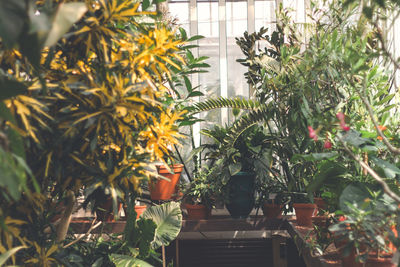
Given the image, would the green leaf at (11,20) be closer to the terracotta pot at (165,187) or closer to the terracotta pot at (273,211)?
the terracotta pot at (165,187)

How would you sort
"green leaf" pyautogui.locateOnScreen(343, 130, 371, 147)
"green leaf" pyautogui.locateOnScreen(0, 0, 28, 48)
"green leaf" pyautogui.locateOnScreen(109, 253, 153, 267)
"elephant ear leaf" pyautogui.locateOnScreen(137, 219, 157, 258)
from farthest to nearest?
1. "elephant ear leaf" pyautogui.locateOnScreen(137, 219, 157, 258)
2. "green leaf" pyautogui.locateOnScreen(109, 253, 153, 267)
3. "green leaf" pyautogui.locateOnScreen(343, 130, 371, 147)
4. "green leaf" pyautogui.locateOnScreen(0, 0, 28, 48)

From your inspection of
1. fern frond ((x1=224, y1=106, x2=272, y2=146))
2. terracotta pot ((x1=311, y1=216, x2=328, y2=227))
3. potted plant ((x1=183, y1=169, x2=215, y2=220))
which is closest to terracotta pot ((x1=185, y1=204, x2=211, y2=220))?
potted plant ((x1=183, y1=169, x2=215, y2=220))

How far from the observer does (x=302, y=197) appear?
301 cm

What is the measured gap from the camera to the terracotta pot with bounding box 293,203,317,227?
2.86 meters

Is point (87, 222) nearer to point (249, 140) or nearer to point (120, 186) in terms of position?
point (249, 140)

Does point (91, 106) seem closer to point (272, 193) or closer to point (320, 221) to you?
point (320, 221)

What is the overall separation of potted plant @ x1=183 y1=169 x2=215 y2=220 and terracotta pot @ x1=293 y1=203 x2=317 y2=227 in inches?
28.6

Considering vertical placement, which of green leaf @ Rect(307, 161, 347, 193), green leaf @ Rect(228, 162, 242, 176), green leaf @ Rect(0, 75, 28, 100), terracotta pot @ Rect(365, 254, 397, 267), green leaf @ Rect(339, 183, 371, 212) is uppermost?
green leaf @ Rect(0, 75, 28, 100)

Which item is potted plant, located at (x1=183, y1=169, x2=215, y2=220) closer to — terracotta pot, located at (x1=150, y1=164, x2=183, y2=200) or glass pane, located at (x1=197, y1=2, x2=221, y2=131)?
terracotta pot, located at (x1=150, y1=164, x2=183, y2=200)

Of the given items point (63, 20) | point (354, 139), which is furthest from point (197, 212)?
point (63, 20)

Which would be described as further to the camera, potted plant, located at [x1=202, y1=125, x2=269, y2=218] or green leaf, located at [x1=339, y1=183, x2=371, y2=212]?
potted plant, located at [x1=202, y1=125, x2=269, y2=218]

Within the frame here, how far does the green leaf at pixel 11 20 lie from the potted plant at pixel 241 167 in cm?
260

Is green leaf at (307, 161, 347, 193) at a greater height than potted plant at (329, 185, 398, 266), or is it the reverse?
green leaf at (307, 161, 347, 193)

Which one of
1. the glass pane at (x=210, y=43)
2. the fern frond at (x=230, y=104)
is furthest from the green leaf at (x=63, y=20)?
the glass pane at (x=210, y=43)
